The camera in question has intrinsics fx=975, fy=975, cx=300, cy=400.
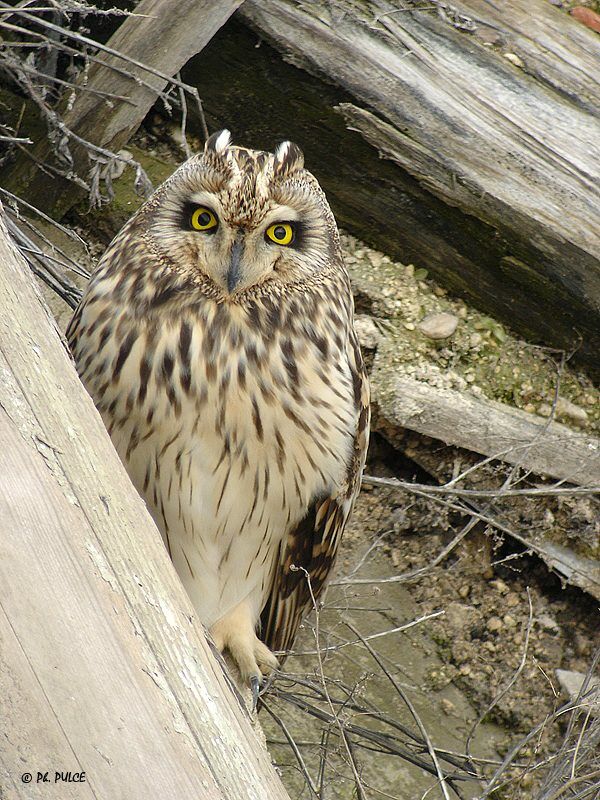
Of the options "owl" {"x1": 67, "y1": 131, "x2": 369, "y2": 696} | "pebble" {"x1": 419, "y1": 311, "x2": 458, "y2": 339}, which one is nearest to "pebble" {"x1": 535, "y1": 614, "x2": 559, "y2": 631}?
A: "pebble" {"x1": 419, "y1": 311, "x2": 458, "y2": 339}

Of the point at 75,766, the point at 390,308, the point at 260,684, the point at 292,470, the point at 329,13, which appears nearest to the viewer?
the point at 75,766

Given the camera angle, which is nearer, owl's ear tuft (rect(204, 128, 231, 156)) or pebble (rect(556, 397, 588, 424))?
owl's ear tuft (rect(204, 128, 231, 156))

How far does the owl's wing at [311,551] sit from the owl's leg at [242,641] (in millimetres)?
125

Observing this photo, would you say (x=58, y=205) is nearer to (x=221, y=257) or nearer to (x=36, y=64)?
(x=36, y=64)

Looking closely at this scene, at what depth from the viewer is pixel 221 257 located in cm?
227

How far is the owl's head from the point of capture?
222 cm

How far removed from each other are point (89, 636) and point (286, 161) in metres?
1.33

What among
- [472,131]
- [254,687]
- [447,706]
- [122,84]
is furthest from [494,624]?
[122,84]

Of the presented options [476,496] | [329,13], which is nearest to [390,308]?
[476,496]

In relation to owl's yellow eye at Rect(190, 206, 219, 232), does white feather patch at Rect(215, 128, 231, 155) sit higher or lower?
higher

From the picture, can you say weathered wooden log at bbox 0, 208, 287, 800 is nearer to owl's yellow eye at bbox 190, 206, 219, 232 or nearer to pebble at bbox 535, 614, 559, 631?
owl's yellow eye at bbox 190, 206, 219, 232

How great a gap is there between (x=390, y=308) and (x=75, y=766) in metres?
3.01

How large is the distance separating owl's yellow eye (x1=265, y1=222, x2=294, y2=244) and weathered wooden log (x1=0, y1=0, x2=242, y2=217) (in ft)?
4.27

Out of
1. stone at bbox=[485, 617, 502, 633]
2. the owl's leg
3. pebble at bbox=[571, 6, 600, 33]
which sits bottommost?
stone at bbox=[485, 617, 502, 633]
